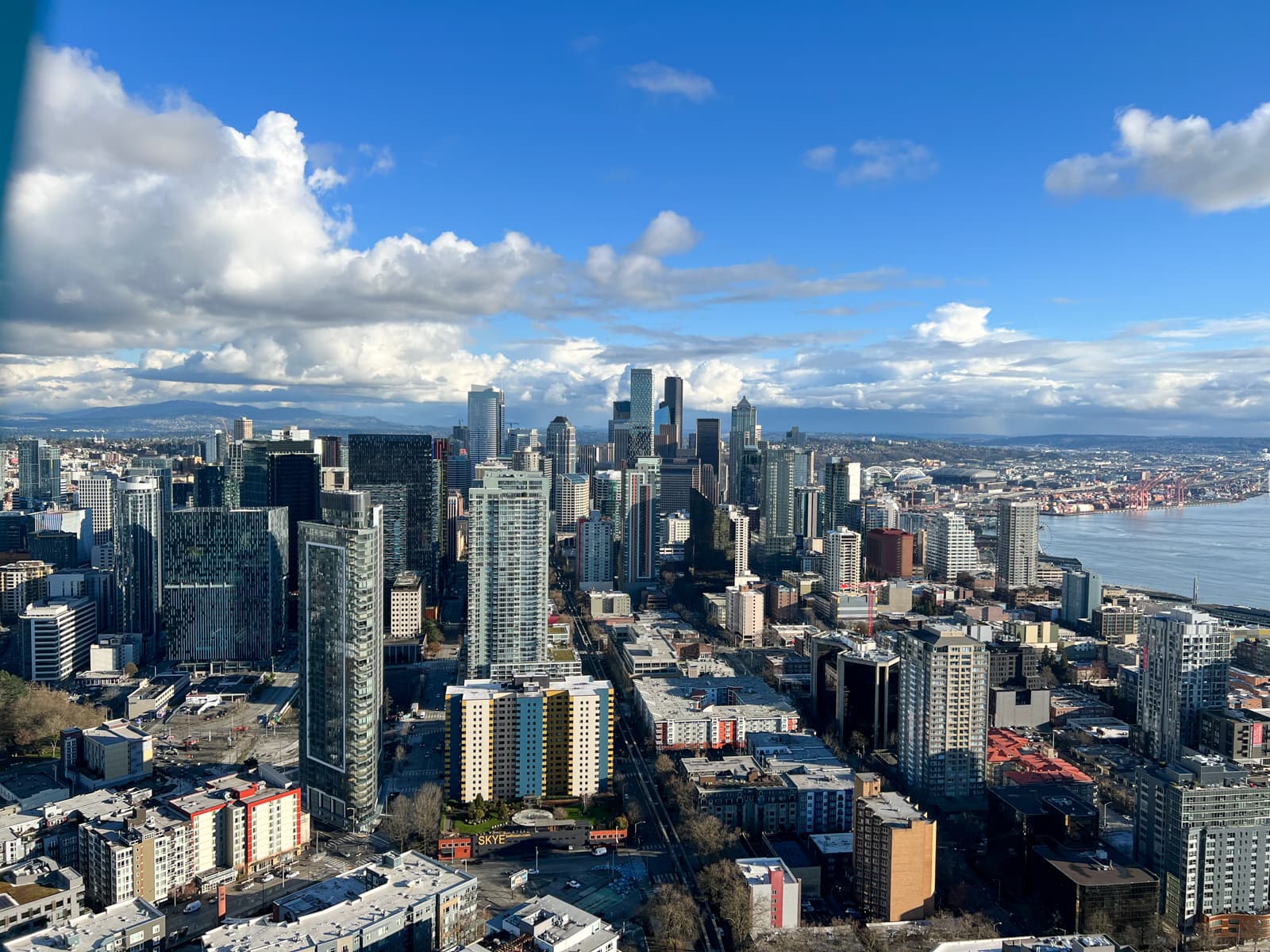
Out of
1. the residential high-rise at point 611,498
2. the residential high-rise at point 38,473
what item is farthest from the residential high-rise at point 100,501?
the residential high-rise at point 611,498

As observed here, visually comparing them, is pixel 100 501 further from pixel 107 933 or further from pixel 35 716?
pixel 107 933

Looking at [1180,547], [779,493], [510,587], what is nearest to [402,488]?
[510,587]

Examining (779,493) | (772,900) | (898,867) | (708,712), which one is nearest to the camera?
(772,900)

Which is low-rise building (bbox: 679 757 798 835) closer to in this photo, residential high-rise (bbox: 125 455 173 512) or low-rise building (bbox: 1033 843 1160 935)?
low-rise building (bbox: 1033 843 1160 935)

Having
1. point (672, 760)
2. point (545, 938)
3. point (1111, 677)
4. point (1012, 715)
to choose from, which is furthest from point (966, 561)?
point (545, 938)

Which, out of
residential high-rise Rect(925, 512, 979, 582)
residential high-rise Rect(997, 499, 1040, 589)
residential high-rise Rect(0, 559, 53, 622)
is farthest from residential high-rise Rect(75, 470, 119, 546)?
residential high-rise Rect(997, 499, 1040, 589)
